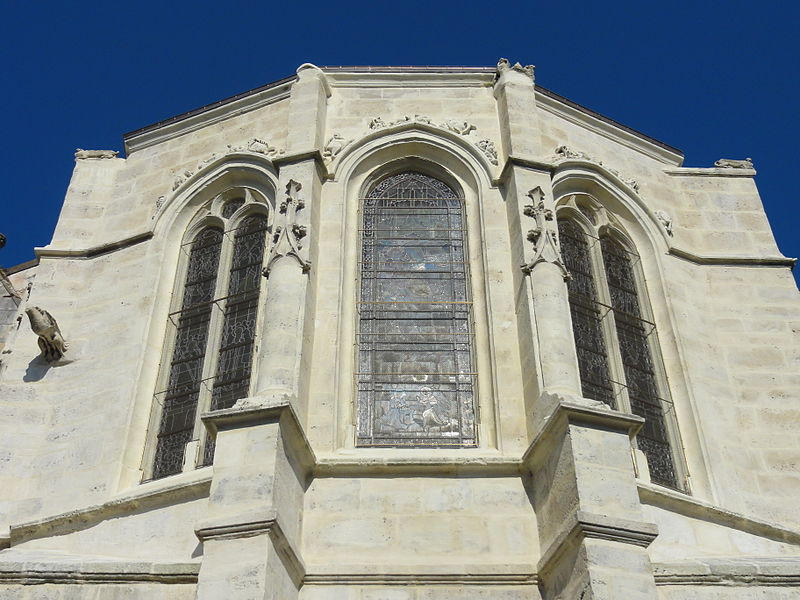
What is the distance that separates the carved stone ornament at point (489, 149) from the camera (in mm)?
13136

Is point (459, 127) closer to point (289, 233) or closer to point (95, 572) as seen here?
point (289, 233)

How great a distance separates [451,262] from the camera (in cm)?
1252

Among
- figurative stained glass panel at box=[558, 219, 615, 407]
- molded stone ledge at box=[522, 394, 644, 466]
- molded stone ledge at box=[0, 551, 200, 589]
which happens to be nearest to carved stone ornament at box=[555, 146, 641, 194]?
figurative stained glass panel at box=[558, 219, 615, 407]

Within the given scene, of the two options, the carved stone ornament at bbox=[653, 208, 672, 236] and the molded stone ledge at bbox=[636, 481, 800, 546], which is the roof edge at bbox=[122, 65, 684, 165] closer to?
the carved stone ornament at bbox=[653, 208, 672, 236]

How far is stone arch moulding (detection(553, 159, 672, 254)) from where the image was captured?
13.7 m

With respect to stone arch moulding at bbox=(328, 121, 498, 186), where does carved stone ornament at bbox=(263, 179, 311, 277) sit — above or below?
below

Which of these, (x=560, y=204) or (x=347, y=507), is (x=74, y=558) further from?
(x=560, y=204)

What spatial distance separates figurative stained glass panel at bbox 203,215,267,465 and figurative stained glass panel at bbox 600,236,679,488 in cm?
440

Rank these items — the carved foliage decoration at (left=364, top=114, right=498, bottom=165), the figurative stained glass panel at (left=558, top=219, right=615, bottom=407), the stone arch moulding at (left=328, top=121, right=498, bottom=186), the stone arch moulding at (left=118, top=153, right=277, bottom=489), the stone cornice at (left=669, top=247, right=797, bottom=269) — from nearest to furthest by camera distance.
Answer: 1. the figurative stained glass panel at (left=558, top=219, right=615, bottom=407)
2. the stone arch moulding at (left=118, top=153, right=277, bottom=489)
3. the stone arch moulding at (left=328, top=121, right=498, bottom=186)
4. the carved foliage decoration at (left=364, top=114, right=498, bottom=165)
5. the stone cornice at (left=669, top=247, right=797, bottom=269)

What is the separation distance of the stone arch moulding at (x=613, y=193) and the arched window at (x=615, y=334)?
0.24 m

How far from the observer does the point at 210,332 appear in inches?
489

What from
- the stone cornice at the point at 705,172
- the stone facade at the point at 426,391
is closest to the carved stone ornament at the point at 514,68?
the stone facade at the point at 426,391

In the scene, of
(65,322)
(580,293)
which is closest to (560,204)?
(580,293)

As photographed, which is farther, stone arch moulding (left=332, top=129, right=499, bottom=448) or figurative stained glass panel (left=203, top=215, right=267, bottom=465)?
figurative stained glass panel (left=203, top=215, right=267, bottom=465)
